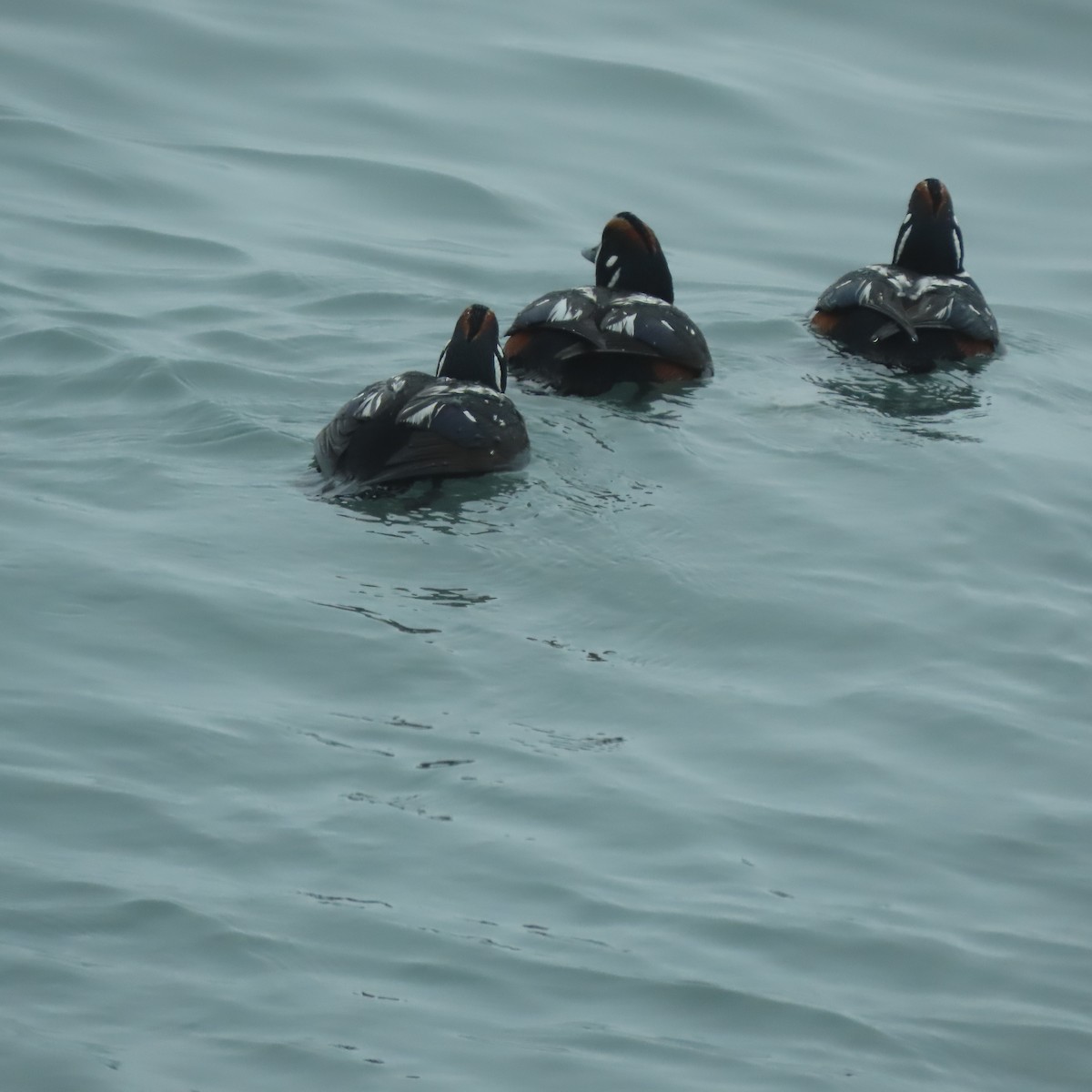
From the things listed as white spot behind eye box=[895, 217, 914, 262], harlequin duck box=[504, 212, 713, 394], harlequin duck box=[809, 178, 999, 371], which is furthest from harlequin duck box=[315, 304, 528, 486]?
white spot behind eye box=[895, 217, 914, 262]

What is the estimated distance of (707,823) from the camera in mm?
5883

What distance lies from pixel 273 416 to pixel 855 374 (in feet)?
11.0

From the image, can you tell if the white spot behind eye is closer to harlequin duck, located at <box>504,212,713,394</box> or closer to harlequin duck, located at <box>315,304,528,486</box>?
harlequin duck, located at <box>504,212,713,394</box>

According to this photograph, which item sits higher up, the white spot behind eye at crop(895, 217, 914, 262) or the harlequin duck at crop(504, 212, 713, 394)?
the white spot behind eye at crop(895, 217, 914, 262)

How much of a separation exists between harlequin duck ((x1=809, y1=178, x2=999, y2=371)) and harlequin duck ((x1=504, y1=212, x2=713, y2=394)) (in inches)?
39.5

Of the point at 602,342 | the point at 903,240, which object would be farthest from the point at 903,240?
the point at 602,342

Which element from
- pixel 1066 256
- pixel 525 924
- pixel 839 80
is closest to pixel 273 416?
pixel 525 924

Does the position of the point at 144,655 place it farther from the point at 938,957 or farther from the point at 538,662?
the point at 938,957

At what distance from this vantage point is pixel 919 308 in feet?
36.7

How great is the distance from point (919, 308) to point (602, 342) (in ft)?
6.87

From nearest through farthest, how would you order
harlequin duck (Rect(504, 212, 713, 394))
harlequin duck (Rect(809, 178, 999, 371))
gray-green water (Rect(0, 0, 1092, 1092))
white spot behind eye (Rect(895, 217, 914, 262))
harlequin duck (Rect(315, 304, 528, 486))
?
1. gray-green water (Rect(0, 0, 1092, 1092))
2. harlequin duck (Rect(315, 304, 528, 486))
3. harlequin duck (Rect(504, 212, 713, 394))
4. harlequin duck (Rect(809, 178, 999, 371))
5. white spot behind eye (Rect(895, 217, 914, 262))

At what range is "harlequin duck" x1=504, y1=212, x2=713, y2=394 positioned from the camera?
10336 mm

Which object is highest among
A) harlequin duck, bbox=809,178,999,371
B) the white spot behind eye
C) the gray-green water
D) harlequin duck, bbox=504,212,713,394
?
the white spot behind eye

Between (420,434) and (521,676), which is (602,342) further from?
(521,676)
